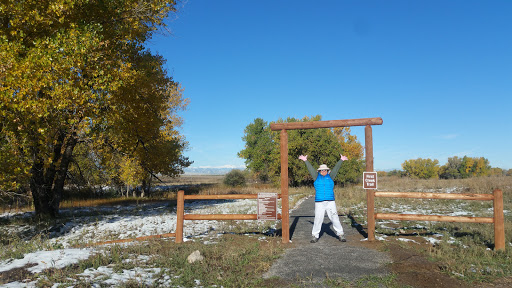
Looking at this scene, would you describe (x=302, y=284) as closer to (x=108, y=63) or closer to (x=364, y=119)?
(x=364, y=119)

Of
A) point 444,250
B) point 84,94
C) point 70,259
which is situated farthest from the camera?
point 84,94

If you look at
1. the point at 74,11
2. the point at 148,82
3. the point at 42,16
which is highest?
the point at 74,11

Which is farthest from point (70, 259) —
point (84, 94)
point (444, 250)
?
point (444, 250)

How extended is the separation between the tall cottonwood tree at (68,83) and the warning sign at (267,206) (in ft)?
19.9

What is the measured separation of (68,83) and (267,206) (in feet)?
24.2

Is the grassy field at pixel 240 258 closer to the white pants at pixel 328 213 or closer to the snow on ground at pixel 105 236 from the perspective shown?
the snow on ground at pixel 105 236

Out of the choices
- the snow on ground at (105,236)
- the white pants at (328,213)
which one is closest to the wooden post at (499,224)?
the snow on ground at (105,236)

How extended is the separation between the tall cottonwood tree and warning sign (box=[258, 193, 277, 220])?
19.9ft

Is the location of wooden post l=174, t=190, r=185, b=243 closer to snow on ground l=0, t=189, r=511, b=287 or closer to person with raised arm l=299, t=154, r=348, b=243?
snow on ground l=0, t=189, r=511, b=287

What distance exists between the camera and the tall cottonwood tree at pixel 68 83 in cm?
974

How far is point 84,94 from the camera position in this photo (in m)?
10.5

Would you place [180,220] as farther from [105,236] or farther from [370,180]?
[370,180]

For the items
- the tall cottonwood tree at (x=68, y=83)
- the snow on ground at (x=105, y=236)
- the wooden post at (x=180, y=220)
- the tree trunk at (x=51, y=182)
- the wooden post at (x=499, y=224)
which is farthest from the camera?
the tree trunk at (x=51, y=182)

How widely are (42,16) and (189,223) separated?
8688 mm
